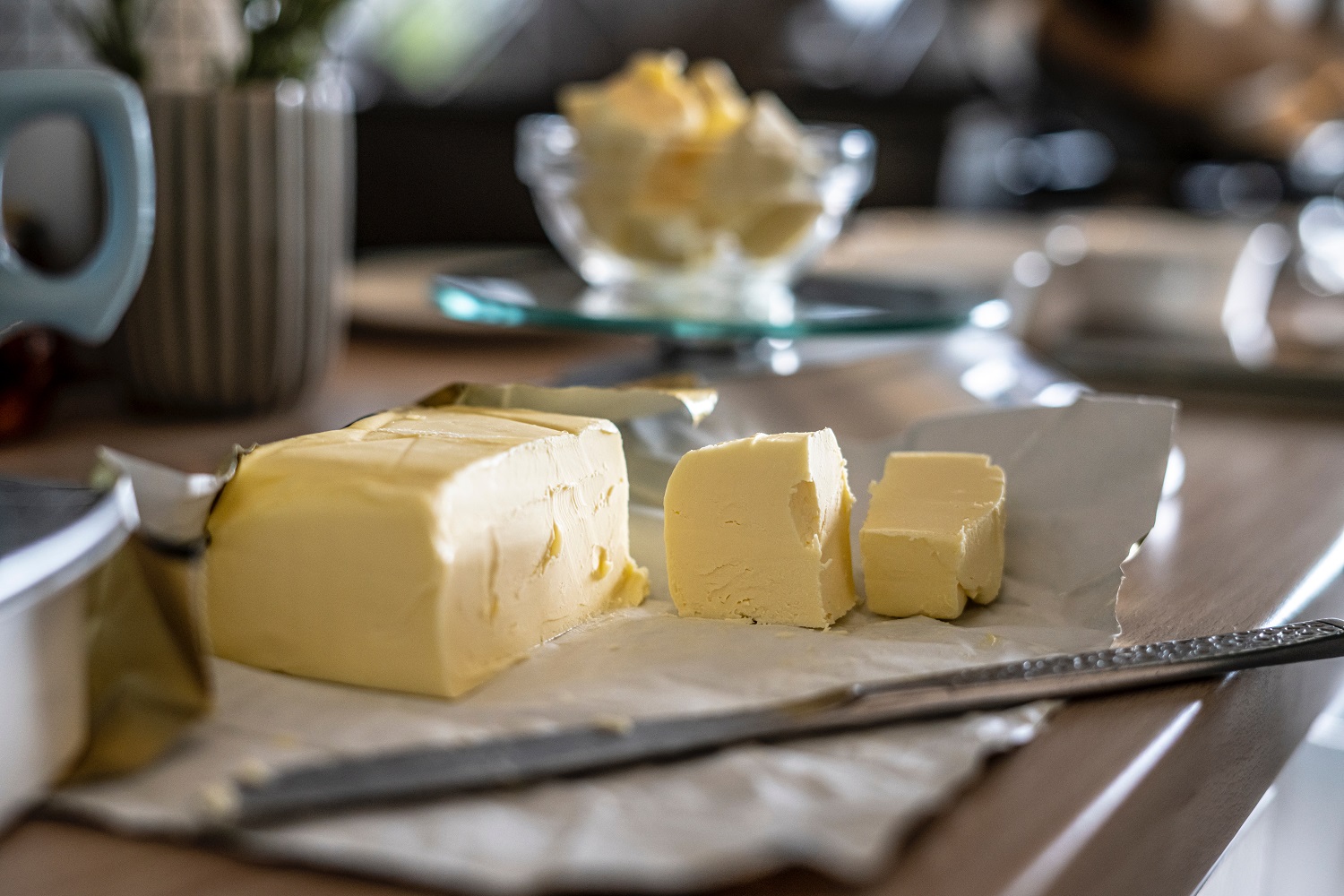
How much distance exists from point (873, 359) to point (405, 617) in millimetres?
547

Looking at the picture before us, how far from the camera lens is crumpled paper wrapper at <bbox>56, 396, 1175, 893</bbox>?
0.98ft

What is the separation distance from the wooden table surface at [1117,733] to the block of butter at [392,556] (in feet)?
0.33

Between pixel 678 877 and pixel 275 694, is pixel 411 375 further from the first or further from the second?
pixel 678 877

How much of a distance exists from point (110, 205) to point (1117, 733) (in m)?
0.42

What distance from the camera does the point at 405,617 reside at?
15.6 inches

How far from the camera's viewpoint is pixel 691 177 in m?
0.85

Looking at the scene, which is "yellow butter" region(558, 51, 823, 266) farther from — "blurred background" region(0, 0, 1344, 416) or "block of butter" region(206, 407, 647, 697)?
"block of butter" region(206, 407, 647, 697)

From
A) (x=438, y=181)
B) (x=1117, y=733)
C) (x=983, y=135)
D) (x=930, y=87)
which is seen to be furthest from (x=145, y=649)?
(x=930, y=87)

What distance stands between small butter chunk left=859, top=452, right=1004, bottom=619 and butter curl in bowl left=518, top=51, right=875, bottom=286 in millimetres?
374

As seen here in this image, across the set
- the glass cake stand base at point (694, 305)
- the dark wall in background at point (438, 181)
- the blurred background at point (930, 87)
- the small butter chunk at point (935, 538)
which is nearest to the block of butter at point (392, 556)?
the small butter chunk at point (935, 538)

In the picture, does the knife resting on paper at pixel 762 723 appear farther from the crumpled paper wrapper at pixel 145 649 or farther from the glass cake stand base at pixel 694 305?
the glass cake stand base at pixel 694 305

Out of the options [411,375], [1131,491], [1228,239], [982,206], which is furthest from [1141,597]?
[982,206]

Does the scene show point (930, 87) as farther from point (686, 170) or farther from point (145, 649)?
point (145, 649)

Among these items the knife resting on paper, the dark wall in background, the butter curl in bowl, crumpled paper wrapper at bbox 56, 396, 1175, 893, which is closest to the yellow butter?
the butter curl in bowl
